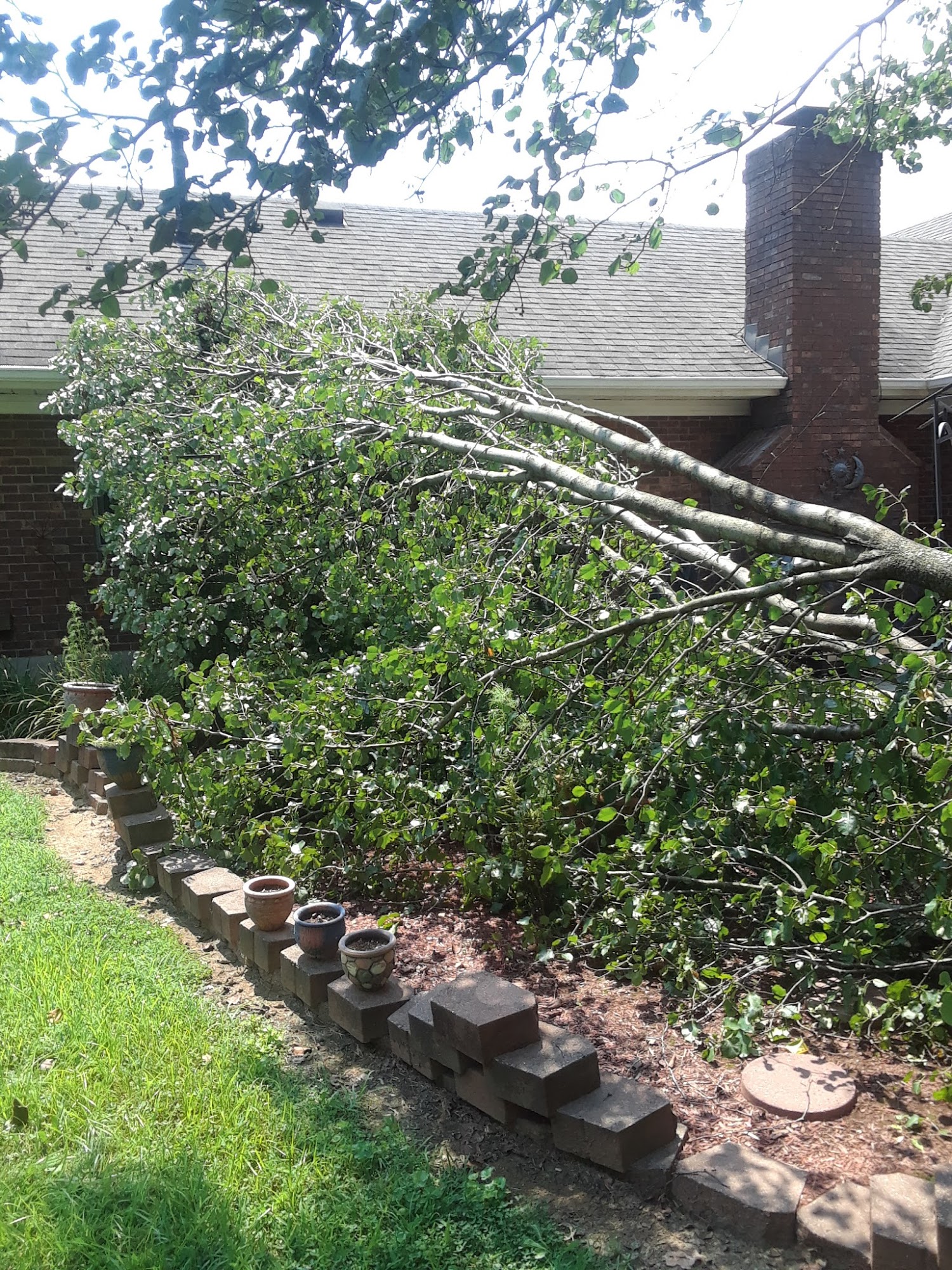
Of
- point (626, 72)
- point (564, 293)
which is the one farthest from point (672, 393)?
point (626, 72)

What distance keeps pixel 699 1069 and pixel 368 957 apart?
1.14 metres

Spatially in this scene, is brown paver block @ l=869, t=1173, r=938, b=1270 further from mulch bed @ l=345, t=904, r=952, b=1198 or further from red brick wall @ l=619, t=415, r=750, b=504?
red brick wall @ l=619, t=415, r=750, b=504

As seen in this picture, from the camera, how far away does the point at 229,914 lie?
13.9 feet

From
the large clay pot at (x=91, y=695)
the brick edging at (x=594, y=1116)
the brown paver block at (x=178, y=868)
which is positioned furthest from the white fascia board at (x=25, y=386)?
the brick edging at (x=594, y=1116)

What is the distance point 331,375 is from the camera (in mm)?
6109

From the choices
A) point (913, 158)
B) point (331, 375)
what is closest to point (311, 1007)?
point (331, 375)

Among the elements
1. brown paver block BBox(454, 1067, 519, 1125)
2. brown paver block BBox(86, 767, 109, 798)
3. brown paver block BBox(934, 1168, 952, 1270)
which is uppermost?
brown paver block BBox(934, 1168, 952, 1270)

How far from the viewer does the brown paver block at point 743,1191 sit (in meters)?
2.44

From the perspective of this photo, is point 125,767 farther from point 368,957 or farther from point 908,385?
point 908,385

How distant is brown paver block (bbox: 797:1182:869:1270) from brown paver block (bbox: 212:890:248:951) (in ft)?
8.13

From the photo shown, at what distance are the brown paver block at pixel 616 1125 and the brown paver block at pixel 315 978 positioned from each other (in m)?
1.17

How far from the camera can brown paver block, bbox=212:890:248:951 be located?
4.23 m

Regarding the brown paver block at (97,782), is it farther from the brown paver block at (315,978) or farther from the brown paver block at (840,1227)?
the brown paver block at (840,1227)

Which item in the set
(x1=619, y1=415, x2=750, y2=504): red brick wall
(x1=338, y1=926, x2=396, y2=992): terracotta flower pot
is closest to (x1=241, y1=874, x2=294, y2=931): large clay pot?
(x1=338, y1=926, x2=396, y2=992): terracotta flower pot
